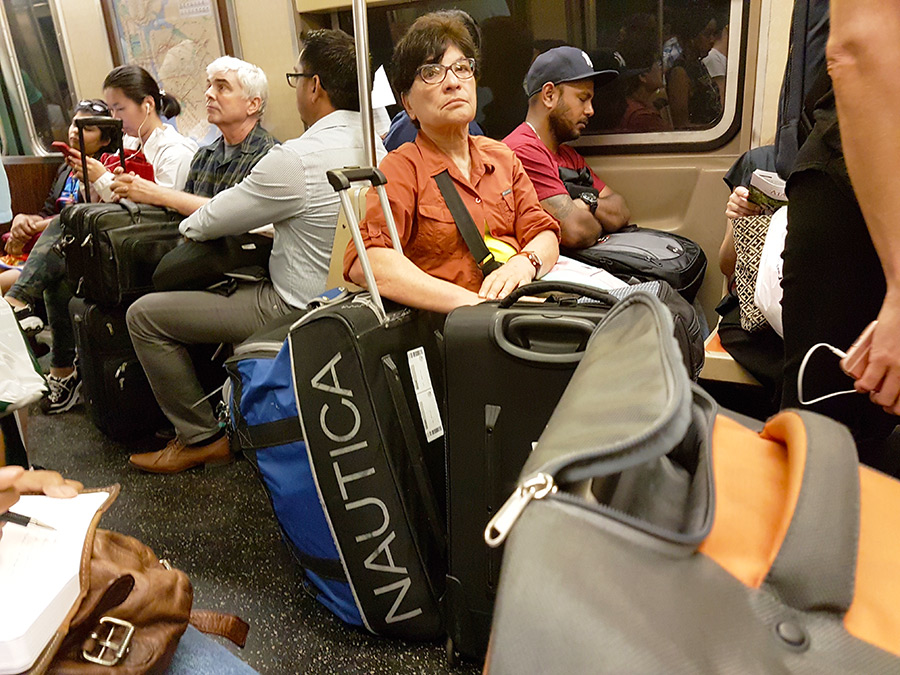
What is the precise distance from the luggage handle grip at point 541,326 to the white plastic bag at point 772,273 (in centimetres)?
56

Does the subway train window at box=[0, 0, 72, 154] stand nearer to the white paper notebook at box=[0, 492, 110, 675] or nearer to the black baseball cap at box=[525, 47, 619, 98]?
the black baseball cap at box=[525, 47, 619, 98]

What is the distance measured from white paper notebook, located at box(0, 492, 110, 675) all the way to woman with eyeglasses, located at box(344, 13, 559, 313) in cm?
90

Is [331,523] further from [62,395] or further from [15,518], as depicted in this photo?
[62,395]

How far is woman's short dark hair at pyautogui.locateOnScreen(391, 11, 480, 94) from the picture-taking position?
5.62 feet

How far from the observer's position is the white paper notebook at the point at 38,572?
644 mm

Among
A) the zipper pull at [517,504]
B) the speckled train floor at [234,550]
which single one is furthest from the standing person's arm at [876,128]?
the speckled train floor at [234,550]

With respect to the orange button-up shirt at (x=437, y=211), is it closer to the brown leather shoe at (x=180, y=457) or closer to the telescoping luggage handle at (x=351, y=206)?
the telescoping luggage handle at (x=351, y=206)

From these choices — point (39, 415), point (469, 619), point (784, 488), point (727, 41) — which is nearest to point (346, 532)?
point (469, 619)

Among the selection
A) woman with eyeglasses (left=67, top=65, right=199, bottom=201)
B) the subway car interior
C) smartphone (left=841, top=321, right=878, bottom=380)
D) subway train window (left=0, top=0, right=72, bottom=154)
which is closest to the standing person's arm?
smartphone (left=841, top=321, right=878, bottom=380)

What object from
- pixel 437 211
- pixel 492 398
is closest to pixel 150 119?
pixel 437 211

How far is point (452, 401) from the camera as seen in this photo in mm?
1265

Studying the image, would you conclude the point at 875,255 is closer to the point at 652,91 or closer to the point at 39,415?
the point at 652,91

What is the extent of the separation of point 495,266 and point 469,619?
882 mm

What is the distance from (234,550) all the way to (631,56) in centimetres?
260
